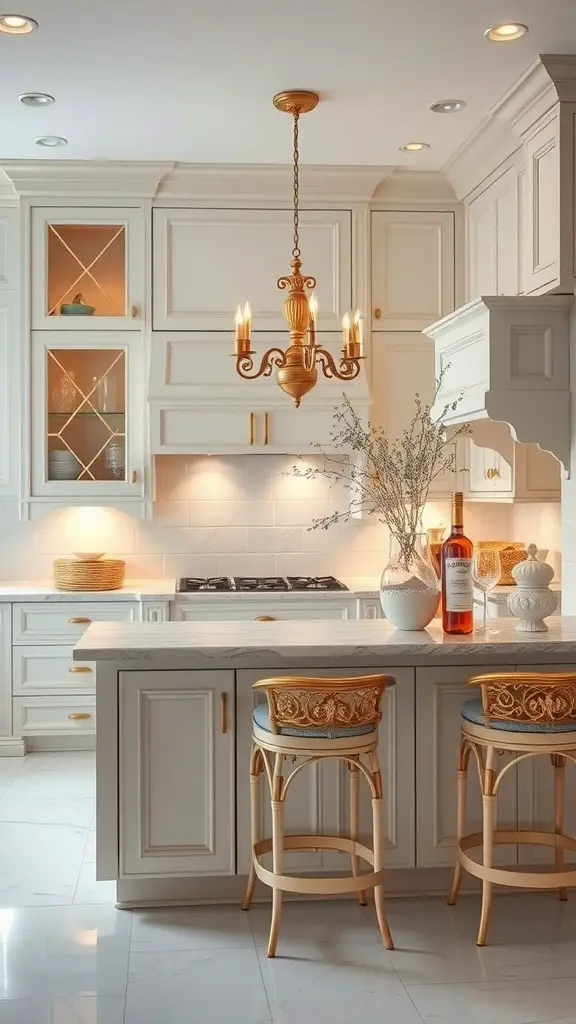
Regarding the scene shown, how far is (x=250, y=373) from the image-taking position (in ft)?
16.9

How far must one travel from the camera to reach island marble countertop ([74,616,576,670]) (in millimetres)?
3176

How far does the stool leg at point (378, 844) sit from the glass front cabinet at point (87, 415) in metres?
2.55

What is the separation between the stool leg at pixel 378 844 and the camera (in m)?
3.03

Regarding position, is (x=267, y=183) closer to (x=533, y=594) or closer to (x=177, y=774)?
(x=533, y=594)

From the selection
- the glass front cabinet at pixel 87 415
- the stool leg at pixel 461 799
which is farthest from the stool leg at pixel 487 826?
the glass front cabinet at pixel 87 415

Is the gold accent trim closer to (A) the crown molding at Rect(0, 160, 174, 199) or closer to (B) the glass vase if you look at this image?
(A) the crown molding at Rect(0, 160, 174, 199)

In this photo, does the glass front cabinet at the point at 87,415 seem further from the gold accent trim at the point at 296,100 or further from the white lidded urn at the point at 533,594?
the white lidded urn at the point at 533,594

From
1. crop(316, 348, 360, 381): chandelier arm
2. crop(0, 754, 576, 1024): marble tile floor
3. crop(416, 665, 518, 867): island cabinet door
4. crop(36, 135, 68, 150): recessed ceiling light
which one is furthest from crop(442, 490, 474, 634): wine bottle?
crop(36, 135, 68, 150): recessed ceiling light

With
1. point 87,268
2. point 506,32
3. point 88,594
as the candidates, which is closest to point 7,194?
point 87,268

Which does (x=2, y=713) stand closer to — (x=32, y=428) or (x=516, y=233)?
(x=32, y=428)

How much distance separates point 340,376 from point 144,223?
5.78ft

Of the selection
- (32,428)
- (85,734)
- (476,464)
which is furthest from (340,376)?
(85,734)

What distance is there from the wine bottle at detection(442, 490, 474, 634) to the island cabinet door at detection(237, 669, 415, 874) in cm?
22

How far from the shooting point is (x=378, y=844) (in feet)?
9.99
